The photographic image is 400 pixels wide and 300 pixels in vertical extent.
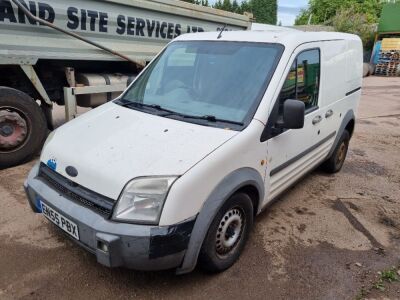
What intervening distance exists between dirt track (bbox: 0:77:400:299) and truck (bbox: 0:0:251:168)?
0.71 m

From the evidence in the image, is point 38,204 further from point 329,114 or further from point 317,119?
point 329,114

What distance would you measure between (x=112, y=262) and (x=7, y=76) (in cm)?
384

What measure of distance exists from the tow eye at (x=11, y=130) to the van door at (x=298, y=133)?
133 inches

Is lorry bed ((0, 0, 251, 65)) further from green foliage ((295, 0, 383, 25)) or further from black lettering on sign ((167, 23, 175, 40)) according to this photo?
green foliage ((295, 0, 383, 25))

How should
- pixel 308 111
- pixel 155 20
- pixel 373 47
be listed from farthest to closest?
pixel 373 47
pixel 155 20
pixel 308 111

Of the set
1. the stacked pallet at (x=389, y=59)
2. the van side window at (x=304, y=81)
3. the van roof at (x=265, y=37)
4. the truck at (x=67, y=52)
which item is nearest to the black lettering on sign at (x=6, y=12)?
the truck at (x=67, y=52)

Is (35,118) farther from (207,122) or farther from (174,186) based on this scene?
(174,186)

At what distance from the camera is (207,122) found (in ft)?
8.98

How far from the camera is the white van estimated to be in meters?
2.18

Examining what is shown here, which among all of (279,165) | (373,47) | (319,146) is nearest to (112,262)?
(279,165)

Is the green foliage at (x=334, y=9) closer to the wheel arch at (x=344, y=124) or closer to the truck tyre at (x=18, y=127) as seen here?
the wheel arch at (x=344, y=124)

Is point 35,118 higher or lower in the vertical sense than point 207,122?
lower

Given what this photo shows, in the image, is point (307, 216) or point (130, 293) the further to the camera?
point (307, 216)

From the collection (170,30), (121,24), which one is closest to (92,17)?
(121,24)
